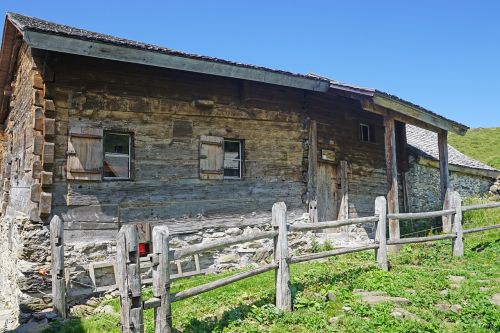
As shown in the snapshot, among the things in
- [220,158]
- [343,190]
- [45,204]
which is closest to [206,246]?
[45,204]

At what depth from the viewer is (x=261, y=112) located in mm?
11188

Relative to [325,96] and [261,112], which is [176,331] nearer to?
[261,112]

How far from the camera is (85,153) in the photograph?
28.2 ft

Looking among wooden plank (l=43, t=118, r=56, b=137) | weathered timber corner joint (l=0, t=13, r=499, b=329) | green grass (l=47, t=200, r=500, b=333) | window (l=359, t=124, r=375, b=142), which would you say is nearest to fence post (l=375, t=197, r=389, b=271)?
weathered timber corner joint (l=0, t=13, r=499, b=329)

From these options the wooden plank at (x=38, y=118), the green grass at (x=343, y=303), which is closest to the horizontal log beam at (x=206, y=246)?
the green grass at (x=343, y=303)

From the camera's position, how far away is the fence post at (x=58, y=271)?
707 cm

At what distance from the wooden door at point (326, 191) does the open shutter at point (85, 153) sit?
6320mm

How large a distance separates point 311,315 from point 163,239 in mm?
2442

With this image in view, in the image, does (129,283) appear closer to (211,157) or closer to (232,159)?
(211,157)

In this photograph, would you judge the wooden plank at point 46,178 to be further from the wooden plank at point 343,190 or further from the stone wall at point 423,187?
the stone wall at point 423,187

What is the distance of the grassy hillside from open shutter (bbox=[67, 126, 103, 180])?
89.1ft

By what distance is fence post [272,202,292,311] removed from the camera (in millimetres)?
6164

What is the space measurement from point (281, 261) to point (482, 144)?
3390 cm

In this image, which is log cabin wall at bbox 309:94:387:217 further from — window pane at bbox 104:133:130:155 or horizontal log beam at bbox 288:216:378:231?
window pane at bbox 104:133:130:155
